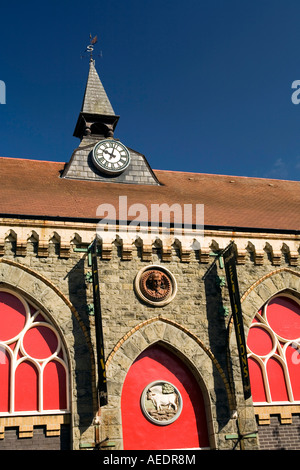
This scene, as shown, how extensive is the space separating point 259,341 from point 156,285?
3407 millimetres

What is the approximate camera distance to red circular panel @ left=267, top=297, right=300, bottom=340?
49.8ft

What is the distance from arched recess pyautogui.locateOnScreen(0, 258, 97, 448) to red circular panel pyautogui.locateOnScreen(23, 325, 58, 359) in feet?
0.71

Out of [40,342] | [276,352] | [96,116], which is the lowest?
[276,352]

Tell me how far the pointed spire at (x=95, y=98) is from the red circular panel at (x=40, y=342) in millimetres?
12423

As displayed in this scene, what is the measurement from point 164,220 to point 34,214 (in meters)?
3.68

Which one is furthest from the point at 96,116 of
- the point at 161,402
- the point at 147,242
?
the point at 161,402

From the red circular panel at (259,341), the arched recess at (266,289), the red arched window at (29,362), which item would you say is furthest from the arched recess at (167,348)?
the arched recess at (266,289)

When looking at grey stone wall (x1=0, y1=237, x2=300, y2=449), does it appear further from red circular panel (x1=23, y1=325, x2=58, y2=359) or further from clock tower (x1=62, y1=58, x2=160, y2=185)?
clock tower (x1=62, y1=58, x2=160, y2=185)

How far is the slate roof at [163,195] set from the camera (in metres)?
15.4

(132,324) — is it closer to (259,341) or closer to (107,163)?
(259,341)

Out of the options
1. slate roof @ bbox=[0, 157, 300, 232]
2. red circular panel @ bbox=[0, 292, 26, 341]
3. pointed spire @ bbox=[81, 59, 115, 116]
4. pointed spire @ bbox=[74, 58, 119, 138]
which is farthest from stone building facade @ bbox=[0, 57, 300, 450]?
pointed spire @ bbox=[81, 59, 115, 116]

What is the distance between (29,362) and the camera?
12953mm
